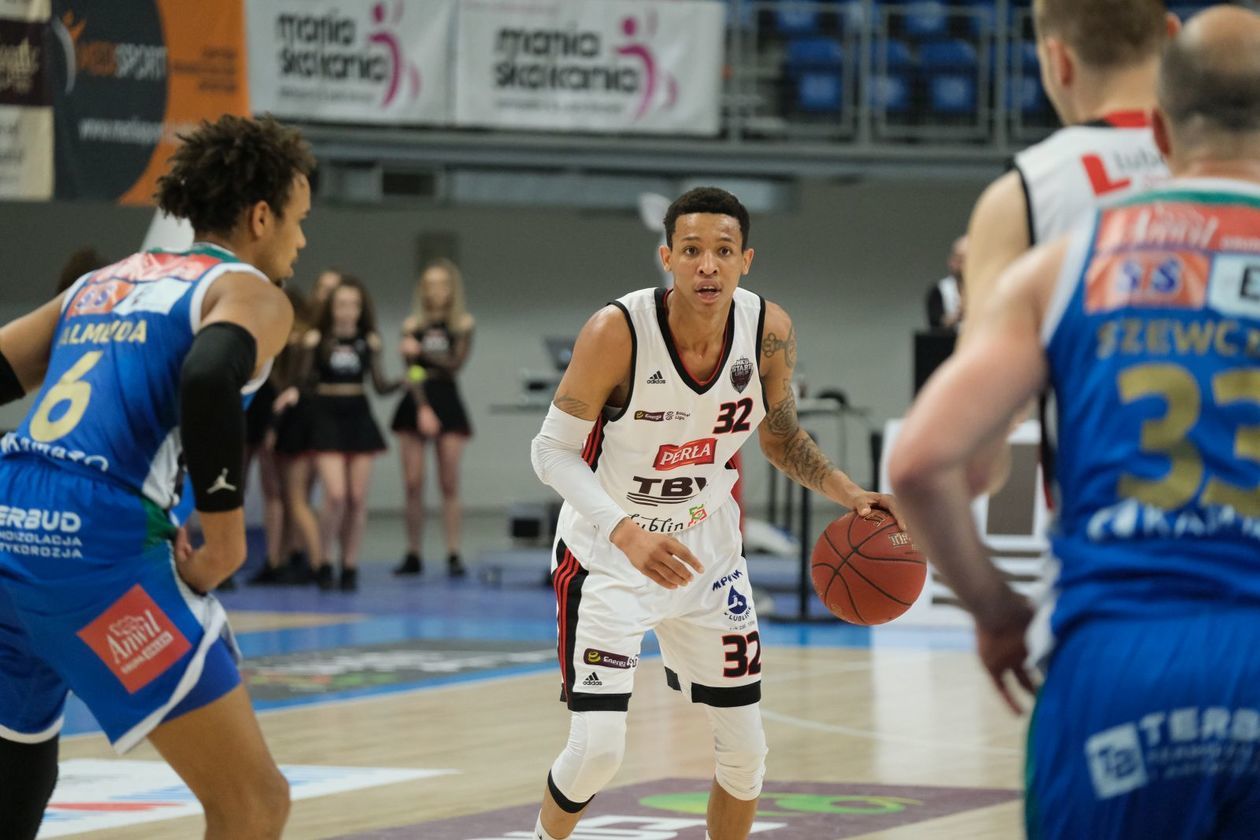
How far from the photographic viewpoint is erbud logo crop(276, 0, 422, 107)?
45.9ft

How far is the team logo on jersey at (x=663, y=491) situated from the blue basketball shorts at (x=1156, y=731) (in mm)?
2764

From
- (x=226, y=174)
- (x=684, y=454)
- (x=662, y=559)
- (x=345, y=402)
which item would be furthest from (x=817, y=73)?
(x=226, y=174)

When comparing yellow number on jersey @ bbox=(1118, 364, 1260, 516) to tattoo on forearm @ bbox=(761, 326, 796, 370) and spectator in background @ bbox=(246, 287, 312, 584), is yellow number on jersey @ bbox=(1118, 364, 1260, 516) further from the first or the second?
spectator in background @ bbox=(246, 287, 312, 584)

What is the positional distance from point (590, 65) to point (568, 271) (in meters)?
4.76

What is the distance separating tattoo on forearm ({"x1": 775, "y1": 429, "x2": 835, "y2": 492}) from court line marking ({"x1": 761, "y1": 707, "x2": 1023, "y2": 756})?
248 centimetres

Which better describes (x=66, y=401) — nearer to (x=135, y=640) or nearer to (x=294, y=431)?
(x=135, y=640)

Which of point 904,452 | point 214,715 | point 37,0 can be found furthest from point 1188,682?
point 37,0

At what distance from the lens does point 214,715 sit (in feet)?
10.7

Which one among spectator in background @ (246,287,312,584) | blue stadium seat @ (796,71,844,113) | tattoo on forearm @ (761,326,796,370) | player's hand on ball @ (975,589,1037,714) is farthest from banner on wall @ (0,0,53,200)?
player's hand on ball @ (975,589,1037,714)

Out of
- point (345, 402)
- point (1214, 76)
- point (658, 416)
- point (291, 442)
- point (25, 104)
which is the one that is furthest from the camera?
point (291, 442)

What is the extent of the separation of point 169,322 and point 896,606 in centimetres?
233

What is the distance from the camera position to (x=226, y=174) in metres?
3.50

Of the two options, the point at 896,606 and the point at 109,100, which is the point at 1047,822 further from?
the point at 109,100

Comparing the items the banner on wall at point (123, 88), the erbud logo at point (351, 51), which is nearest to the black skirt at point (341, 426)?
the banner on wall at point (123, 88)
